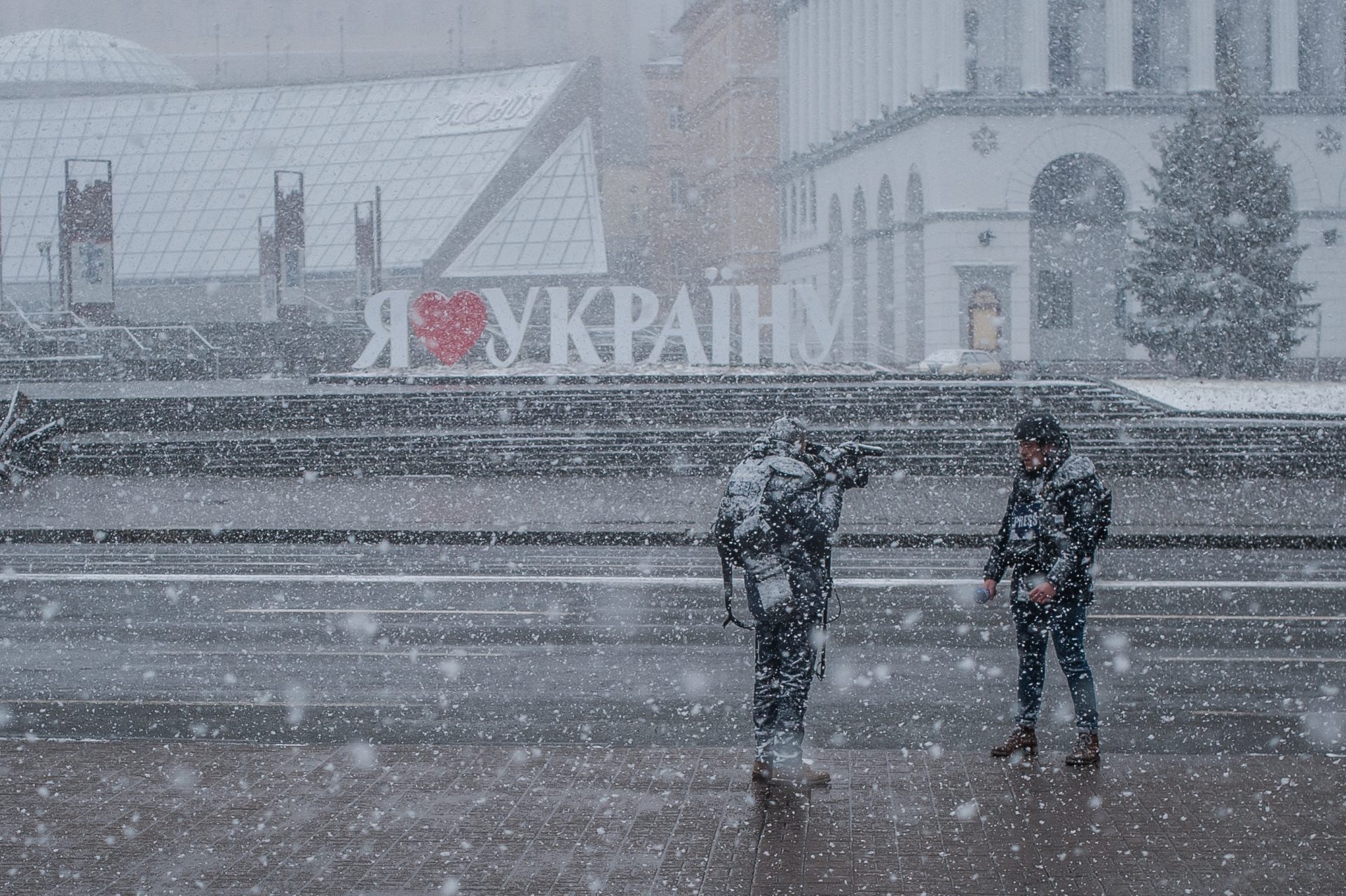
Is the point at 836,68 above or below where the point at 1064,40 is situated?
above

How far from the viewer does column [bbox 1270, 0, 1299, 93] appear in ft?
159

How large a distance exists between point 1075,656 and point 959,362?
38644 millimetres

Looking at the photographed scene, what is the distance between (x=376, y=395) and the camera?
27672 millimetres

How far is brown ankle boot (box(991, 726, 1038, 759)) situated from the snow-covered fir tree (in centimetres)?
3417

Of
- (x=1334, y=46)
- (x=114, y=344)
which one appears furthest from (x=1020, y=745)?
(x=1334, y=46)

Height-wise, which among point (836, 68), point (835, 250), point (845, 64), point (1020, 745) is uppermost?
point (836, 68)

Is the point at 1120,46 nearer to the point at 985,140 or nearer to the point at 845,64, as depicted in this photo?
the point at 985,140

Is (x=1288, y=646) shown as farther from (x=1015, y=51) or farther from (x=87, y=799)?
(x=1015, y=51)

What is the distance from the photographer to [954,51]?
48219 millimetres

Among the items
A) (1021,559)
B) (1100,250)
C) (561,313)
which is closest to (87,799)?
(1021,559)

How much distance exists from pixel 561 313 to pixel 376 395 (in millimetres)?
8961

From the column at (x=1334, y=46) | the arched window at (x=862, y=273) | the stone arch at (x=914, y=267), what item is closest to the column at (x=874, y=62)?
the arched window at (x=862, y=273)

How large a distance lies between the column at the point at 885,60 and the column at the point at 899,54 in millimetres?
55

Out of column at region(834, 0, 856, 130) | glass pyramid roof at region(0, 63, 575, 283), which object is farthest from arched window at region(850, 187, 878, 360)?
glass pyramid roof at region(0, 63, 575, 283)
